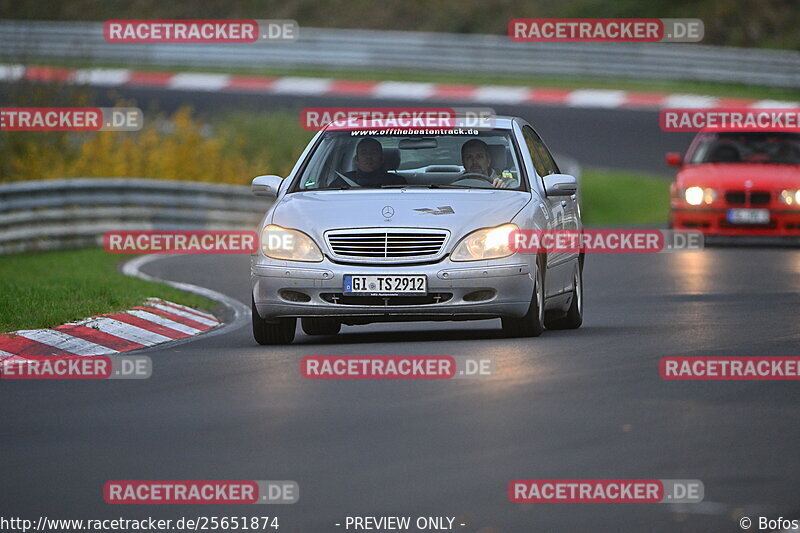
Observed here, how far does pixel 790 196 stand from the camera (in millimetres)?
22875

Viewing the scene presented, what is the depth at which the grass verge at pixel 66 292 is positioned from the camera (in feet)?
45.4

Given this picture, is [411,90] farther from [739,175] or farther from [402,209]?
[402,209]

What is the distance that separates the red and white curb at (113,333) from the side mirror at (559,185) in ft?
9.80

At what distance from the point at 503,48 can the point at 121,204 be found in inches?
747

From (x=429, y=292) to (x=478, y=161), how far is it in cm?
148

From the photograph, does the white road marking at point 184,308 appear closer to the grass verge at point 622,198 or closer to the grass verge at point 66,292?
the grass verge at point 66,292

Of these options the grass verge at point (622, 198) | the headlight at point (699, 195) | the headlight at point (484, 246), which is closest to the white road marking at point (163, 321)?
the headlight at point (484, 246)

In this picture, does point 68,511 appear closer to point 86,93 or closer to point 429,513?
point 429,513

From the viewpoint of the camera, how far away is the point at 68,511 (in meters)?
7.07

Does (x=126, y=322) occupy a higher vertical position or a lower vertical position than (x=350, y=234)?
lower

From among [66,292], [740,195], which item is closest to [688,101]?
[740,195]

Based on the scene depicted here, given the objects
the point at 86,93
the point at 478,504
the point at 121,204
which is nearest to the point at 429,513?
the point at 478,504

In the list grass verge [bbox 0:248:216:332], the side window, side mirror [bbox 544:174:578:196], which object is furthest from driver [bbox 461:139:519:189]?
grass verge [bbox 0:248:216:332]

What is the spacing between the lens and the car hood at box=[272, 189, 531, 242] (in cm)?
1209
